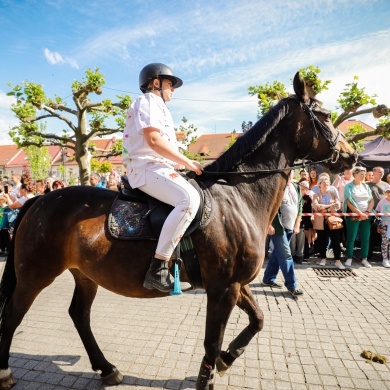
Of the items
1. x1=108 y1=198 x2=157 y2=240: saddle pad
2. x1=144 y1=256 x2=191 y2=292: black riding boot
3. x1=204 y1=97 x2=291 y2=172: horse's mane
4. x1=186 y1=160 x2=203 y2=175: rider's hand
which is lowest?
x1=144 y1=256 x2=191 y2=292: black riding boot

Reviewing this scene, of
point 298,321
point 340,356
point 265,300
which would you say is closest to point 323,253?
point 265,300

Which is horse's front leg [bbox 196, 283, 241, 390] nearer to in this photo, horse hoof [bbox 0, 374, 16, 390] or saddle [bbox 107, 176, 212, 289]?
saddle [bbox 107, 176, 212, 289]

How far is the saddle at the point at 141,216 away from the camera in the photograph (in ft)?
8.04

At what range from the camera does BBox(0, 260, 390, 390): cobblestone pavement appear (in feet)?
9.31

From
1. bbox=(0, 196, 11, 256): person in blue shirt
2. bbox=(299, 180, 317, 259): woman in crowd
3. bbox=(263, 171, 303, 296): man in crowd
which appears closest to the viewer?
bbox=(263, 171, 303, 296): man in crowd

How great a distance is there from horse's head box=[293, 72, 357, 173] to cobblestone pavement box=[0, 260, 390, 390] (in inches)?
82.6

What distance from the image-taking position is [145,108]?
234cm

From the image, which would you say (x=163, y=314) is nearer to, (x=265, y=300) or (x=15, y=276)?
(x=265, y=300)

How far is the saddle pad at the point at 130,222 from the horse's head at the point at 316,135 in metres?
1.61

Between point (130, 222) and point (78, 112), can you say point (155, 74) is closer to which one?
point (130, 222)

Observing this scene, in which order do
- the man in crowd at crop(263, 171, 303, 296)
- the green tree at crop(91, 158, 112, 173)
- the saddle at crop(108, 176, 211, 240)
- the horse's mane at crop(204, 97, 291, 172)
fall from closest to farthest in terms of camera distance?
1. the saddle at crop(108, 176, 211, 240)
2. the horse's mane at crop(204, 97, 291, 172)
3. the man in crowd at crop(263, 171, 303, 296)
4. the green tree at crop(91, 158, 112, 173)

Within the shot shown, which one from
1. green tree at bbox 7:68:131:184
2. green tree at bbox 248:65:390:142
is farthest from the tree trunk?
green tree at bbox 248:65:390:142

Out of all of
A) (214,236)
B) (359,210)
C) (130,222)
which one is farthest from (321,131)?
(359,210)

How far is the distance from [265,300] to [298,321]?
886 millimetres
